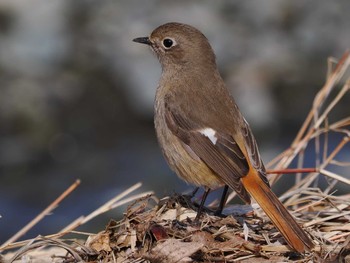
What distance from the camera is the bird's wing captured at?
215 inches


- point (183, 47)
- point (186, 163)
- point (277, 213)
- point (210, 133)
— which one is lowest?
point (277, 213)

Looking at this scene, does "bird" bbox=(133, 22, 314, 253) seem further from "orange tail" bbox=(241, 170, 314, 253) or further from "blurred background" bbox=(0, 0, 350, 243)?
"blurred background" bbox=(0, 0, 350, 243)

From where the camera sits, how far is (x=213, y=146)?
569 cm

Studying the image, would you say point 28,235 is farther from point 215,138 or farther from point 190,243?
point 190,243

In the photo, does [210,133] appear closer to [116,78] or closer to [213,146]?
[213,146]

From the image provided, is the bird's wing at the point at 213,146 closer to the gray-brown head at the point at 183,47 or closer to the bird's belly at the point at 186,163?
the bird's belly at the point at 186,163

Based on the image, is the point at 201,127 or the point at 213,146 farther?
the point at 201,127

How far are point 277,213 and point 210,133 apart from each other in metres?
1.00

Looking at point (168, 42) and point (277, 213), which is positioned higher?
point (168, 42)

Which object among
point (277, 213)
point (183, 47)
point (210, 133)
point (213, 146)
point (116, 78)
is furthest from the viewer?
point (116, 78)

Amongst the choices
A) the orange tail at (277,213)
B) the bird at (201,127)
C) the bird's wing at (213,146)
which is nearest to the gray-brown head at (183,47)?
the bird at (201,127)

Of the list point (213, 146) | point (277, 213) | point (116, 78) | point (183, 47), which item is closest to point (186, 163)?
point (213, 146)

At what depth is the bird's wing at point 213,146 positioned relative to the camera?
546 centimetres

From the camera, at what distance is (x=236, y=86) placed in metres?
12.1
